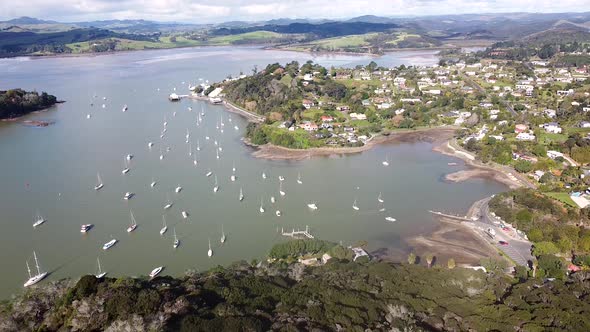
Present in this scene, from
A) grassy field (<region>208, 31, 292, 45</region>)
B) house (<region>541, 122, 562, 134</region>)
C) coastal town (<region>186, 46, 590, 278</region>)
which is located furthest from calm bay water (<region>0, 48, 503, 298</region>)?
grassy field (<region>208, 31, 292, 45</region>)

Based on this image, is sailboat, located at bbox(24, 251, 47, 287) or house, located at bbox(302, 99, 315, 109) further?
house, located at bbox(302, 99, 315, 109)

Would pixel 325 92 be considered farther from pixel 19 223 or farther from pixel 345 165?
pixel 19 223

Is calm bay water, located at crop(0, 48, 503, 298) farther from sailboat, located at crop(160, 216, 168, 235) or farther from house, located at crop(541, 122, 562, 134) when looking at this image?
house, located at crop(541, 122, 562, 134)

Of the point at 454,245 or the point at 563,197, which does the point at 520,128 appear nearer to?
the point at 563,197

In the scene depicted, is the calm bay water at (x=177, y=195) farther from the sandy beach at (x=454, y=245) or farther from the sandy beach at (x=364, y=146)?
the sandy beach at (x=364, y=146)

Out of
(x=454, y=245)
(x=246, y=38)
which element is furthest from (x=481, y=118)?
(x=246, y=38)

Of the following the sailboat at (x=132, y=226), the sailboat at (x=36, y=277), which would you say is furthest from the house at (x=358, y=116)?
the sailboat at (x=36, y=277)
